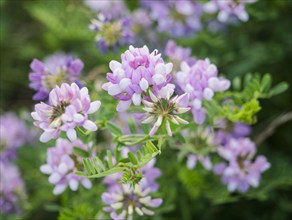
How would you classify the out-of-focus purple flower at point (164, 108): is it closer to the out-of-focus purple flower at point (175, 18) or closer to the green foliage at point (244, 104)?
the green foliage at point (244, 104)

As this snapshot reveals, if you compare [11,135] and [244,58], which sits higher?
[244,58]

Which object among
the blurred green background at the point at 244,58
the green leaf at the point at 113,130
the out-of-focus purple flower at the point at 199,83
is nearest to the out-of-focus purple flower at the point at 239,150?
the blurred green background at the point at 244,58

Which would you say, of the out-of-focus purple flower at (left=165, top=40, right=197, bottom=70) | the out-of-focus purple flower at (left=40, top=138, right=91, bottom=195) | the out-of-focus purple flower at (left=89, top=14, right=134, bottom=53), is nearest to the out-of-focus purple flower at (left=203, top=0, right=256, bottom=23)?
the out-of-focus purple flower at (left=165, top=40, right=197, bottom=70)

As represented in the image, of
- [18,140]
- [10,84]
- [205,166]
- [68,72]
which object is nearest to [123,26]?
[68,72]

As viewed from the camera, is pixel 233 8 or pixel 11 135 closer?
pixel 233 8

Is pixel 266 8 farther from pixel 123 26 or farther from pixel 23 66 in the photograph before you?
pixel 23 66

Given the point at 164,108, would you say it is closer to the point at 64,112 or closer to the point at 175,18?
the point at 64,112

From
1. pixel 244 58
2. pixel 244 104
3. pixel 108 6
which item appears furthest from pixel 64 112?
pixel 108 6
